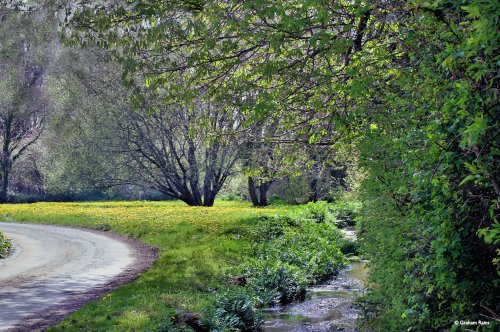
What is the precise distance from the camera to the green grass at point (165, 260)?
959 cm

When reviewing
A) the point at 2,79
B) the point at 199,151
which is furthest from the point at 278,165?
the point at 2,79

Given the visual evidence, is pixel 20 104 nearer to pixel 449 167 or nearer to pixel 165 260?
pixel 165 260

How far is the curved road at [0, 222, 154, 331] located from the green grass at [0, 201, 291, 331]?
1.89 feet

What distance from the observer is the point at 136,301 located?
1062cm

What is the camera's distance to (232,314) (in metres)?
10.2

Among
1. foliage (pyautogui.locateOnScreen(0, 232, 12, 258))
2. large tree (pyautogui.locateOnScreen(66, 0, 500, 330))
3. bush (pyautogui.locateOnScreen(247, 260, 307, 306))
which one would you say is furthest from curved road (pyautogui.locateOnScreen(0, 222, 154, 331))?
large tree (pyautogui.locateOnScreen(66, 0, 500, 330))

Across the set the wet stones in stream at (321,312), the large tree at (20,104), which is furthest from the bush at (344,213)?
the large tree at (20,104)

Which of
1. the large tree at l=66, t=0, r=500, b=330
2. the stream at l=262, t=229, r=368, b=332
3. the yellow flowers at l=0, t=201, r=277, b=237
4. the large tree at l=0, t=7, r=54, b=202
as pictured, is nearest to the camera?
the large tree at l=66, t=0, r=500, b=330

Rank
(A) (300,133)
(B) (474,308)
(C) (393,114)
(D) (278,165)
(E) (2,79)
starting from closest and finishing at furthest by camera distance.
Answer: (B) (474,308) → (C) (393,114) → (A) (300,133) → (D) (278,165) → (E) (2,79)

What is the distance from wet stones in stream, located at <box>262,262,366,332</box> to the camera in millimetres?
10672

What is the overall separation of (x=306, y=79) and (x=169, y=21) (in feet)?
7.86

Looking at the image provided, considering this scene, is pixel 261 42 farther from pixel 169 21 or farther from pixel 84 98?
pixel 84 98

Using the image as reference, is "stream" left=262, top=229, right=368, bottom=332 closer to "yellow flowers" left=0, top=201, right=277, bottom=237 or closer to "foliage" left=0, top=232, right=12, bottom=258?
"yellow flowers" left=0, top=201, right=277, bottom=237

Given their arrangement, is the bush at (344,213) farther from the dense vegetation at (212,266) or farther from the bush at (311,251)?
the bush at (311,251)
